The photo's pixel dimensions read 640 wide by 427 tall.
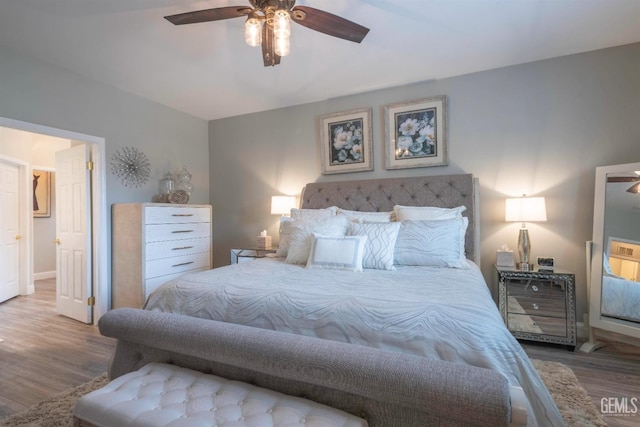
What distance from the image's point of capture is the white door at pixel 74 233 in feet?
10.5

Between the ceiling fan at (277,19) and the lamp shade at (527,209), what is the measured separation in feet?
6.55

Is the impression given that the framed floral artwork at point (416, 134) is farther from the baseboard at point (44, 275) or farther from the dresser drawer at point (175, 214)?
the baseboard at point (44, 275)

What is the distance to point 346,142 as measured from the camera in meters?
3.53

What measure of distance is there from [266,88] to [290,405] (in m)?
3.13

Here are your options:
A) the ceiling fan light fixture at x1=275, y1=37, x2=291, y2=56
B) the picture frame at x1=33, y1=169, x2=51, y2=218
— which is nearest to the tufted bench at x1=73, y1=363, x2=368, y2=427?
the ceiling fan light fixture at x1=275, y1=37, x2=291, y2=56

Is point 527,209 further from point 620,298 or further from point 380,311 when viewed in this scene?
point 380,311

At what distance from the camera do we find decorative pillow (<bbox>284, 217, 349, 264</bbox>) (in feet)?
7.97

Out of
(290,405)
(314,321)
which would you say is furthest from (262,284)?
(290,405)

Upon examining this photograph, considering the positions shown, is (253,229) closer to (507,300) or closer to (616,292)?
(507,300)

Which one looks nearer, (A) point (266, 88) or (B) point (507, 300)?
(B) point (507, 300)

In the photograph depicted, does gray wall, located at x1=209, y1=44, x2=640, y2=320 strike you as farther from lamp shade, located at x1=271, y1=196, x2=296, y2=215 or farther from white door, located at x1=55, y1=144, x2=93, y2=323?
white door, located at x1=55, y1=144, x2=93, y2=323

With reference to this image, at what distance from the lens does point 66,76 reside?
9.57ft

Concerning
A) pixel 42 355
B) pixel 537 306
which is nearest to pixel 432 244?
pixel 537 306

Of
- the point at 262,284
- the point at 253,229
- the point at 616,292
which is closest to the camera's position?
the point at 262,284
